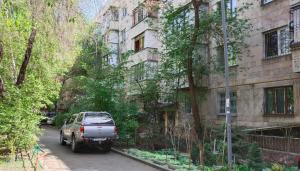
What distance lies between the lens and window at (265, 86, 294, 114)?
20.6 meters

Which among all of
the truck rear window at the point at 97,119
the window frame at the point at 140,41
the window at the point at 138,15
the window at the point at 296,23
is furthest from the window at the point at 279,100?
the window at the point at 138,15

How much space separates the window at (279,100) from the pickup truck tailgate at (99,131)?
8689mm

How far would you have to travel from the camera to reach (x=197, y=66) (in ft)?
78.2

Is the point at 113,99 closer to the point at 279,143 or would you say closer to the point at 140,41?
the point at 279,143

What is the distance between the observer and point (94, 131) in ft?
61.0

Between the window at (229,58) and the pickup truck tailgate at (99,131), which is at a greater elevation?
the window at (229,58)

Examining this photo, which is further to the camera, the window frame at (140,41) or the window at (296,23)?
the window frame at (140,41)

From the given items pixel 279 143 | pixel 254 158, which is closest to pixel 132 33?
pixel 279 143

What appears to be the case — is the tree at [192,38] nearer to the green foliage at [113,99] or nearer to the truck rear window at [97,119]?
the green foliage at [113,99]

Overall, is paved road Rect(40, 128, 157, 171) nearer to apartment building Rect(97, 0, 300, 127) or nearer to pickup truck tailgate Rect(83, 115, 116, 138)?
pickup truck tailgate Rect(83, 115, 116, 138)

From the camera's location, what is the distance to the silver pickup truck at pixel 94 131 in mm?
18486

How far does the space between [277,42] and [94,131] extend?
10867 mm

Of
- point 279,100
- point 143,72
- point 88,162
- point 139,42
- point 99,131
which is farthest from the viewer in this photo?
point 139,42

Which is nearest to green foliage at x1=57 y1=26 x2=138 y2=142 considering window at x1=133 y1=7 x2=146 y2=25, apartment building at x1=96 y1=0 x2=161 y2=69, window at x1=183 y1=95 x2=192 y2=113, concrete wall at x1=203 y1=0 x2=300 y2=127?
apartment building at x1=96 y1=0 x2=161 y2=69
